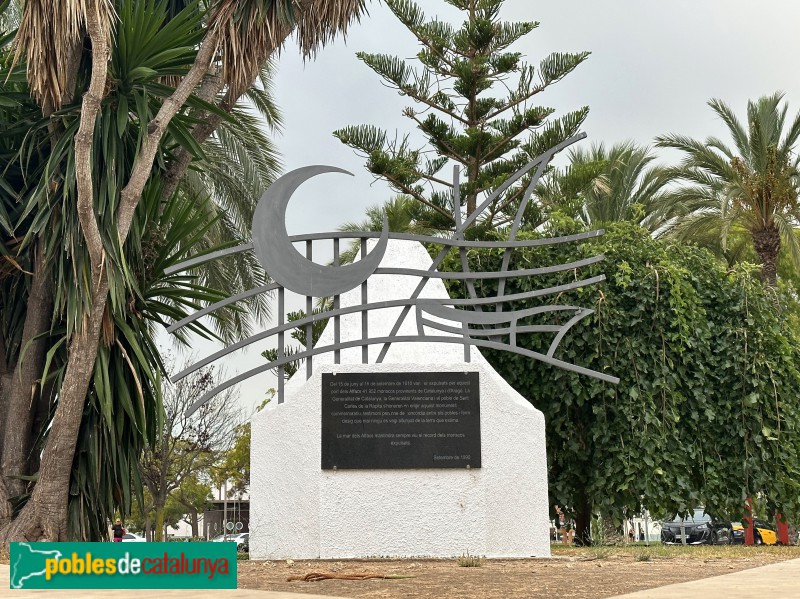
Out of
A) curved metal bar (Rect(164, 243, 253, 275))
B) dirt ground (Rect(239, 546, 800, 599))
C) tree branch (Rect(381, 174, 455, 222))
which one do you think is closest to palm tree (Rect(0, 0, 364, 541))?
curved metal bar (Rect(164, 243, 253, 275))

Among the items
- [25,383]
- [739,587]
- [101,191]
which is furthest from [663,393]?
[25,383]

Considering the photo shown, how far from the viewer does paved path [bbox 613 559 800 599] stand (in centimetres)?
475

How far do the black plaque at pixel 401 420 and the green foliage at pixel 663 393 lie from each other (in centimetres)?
258

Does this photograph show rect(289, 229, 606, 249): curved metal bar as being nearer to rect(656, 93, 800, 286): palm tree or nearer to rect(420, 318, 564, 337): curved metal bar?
rect(420, 318, 564, 337): curved metal bar

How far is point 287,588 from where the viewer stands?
5641 millimetres

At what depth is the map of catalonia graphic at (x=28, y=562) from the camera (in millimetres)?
4629

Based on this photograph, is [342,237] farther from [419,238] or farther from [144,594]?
[144,594]

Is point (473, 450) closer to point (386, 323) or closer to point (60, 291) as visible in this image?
point (386, 323)

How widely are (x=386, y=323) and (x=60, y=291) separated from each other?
328cm

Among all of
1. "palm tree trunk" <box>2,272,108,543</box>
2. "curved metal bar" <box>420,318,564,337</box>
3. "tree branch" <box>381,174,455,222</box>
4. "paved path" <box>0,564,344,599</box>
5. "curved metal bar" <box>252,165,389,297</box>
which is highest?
"tree branch" <box>381,174,455,222</box>

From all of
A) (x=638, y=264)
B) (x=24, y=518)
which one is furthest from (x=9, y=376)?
(x=638, y=264)

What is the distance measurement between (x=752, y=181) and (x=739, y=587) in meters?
13.4

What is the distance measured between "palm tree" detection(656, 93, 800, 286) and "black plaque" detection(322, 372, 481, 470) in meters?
9.94
